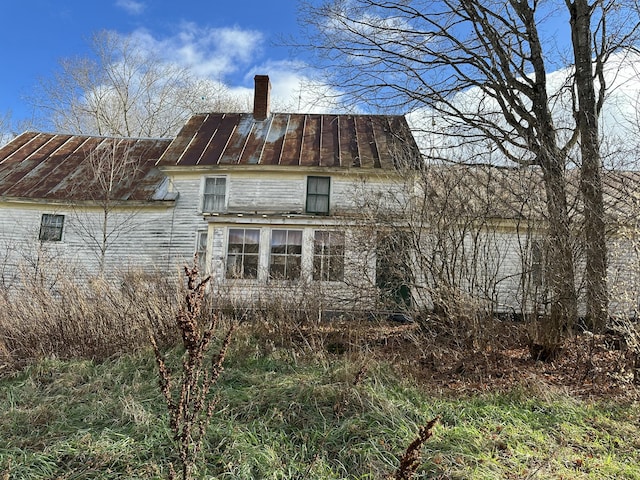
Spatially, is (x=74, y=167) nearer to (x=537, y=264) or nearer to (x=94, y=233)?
(x=94, y=233)

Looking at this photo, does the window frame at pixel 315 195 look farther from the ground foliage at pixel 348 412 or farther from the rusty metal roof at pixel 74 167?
the ground foliage at pixel 348 412

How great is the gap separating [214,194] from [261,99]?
502 centimetres

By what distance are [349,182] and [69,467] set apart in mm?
Answer: 12456

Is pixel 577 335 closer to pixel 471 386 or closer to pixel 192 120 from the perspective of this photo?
pixel 471 386

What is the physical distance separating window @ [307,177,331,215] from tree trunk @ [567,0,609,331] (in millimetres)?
8158

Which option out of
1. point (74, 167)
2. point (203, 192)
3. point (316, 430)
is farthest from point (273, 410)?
point (74, 167)

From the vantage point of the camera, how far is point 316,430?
15.3 feet

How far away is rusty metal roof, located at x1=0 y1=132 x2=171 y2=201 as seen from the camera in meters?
15.8

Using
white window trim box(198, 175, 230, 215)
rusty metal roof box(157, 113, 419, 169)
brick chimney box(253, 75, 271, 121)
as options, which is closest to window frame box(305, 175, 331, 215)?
rusty metal roof box(157, 113, 419, 169)

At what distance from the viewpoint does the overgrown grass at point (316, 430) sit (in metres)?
4.03

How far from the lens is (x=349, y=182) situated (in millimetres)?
15336

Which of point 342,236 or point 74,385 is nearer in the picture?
point 74,385

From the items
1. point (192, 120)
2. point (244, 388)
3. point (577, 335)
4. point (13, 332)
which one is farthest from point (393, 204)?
point (192, 120)

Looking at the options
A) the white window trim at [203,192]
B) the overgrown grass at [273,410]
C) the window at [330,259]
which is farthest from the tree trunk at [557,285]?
the white window trim at [203,192]
